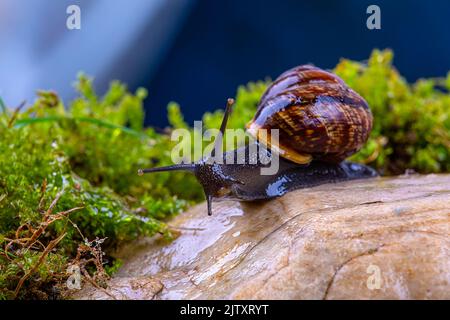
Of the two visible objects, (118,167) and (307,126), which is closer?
(307,126)

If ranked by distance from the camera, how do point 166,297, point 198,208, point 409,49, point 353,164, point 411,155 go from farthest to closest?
1. point 409,49
2. point 411,155
3. point 353,164
4. point 198,208
5. point 166,297

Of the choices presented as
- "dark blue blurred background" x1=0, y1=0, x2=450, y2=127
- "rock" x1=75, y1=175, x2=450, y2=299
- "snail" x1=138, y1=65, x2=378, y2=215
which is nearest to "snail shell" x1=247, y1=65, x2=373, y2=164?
"snail" x1=138, y1=65, x2=378, y2=215

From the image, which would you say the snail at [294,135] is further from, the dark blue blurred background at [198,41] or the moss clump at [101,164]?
the dark blue blurred background at [198,41]

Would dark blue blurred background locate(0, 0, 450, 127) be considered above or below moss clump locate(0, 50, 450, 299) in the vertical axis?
above

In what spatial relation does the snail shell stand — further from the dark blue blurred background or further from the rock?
the dark blue blurred background

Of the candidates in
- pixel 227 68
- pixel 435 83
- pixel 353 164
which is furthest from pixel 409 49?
pixel 353 164

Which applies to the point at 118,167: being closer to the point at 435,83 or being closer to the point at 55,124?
the point at 55,124

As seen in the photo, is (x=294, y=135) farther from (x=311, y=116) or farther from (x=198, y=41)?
(x=198, y=41)
